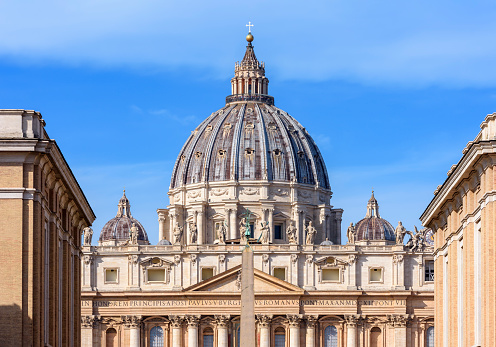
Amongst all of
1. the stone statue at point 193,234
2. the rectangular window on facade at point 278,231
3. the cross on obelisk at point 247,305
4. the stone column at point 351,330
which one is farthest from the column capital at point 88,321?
the cross on obelisk at point 247,305

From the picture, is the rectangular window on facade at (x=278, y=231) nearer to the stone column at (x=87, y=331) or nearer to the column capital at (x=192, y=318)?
the column capital at (x=192, y=318)

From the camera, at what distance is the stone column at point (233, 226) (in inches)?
6875

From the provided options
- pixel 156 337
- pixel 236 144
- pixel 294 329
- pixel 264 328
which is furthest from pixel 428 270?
pixel 236 144

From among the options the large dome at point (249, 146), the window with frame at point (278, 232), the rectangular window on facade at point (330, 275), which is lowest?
the rectangular window on facade at point (330, 275)

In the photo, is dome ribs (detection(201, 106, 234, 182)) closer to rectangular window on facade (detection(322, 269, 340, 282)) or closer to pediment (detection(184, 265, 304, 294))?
rectangular window on facade (detection(322, 269, 340, 282))

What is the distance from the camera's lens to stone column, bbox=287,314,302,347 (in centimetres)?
15125

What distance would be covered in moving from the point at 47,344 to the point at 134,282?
84.8 m

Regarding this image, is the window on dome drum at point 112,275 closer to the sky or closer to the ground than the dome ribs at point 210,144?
closer to the ground

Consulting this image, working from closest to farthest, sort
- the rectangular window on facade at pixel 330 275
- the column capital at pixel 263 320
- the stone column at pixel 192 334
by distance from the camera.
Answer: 1. the column capital at pixel 263 320
2. the stone column at pixel 192 334
3. the rectangular window on facade at pixel 330 275

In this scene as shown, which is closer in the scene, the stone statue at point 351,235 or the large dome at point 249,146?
the stone statue at point 351,235

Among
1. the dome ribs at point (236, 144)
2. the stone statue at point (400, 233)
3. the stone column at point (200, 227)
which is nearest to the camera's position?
the stone statue at point (400, 233)

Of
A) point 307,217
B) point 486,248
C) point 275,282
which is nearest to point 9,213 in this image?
point 486,248

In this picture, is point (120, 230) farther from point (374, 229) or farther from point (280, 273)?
point (280, 273)

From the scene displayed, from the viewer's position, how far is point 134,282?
152625 mm
